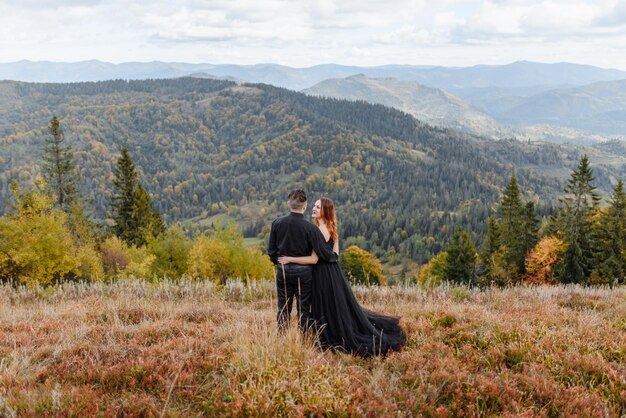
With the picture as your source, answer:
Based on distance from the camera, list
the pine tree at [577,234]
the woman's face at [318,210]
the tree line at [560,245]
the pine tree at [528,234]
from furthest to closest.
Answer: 1. the pine tree at [528,234]
2. the pine tree at [577,234]
3. the tree line at [560,245]
4. the woman's face at [318,210]

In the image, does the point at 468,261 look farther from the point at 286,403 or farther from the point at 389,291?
the point at 286,403

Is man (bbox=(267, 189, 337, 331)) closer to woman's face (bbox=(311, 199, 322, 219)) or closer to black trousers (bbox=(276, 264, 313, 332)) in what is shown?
Result: black trousers (bbox=(276, 264, 313, 332))

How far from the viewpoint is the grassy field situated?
4.87 metres

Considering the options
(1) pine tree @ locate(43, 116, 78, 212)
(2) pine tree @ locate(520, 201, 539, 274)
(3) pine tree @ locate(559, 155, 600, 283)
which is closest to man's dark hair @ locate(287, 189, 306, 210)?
(3) pine tree @ locate(559, 155, 600, 283)

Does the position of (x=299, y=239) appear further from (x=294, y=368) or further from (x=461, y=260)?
(x=461, y=260)

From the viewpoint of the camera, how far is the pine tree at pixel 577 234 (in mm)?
45281

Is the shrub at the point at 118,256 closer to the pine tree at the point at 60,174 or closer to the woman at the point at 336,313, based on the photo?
the pine tree at the point at 60,174

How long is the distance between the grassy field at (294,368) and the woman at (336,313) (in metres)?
0.36

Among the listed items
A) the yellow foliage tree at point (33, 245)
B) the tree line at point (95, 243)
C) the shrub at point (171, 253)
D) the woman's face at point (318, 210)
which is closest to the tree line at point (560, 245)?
the tree line at point (95, 243)

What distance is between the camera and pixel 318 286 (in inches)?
288

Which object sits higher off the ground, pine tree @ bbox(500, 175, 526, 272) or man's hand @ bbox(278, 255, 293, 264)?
man's hand @ bbox(278, 255, 293, 264)

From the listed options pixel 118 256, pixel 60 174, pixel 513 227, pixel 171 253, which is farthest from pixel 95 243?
pixel 513 227

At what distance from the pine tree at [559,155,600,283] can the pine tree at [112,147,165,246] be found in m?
46.0

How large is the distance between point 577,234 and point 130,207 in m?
50.7
